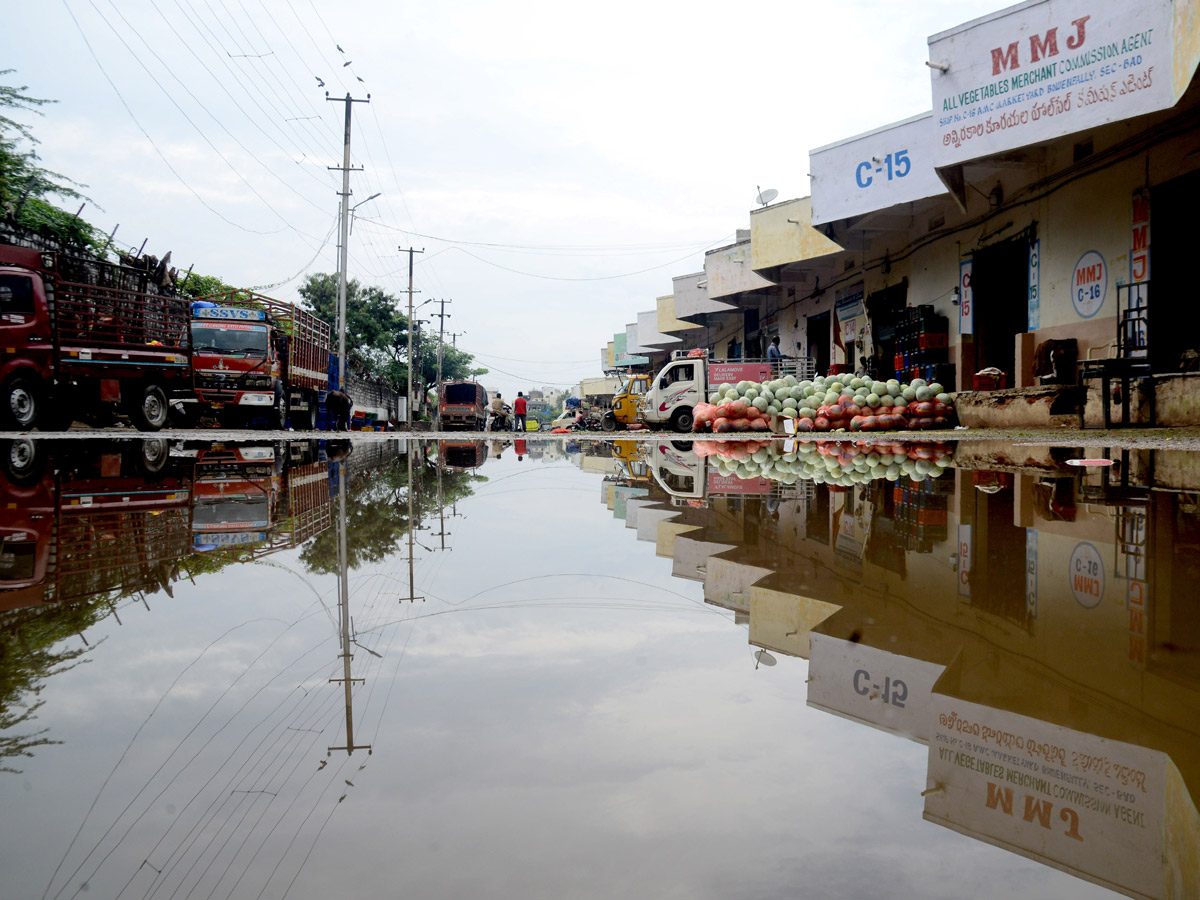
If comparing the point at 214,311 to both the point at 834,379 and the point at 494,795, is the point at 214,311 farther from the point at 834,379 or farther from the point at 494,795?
the point at 494,795

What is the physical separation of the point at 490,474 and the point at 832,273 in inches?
912

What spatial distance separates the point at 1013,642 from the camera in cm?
239

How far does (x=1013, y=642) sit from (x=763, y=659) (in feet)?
2.21

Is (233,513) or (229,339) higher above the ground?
(229,339)

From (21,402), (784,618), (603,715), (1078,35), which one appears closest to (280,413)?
(21,402)

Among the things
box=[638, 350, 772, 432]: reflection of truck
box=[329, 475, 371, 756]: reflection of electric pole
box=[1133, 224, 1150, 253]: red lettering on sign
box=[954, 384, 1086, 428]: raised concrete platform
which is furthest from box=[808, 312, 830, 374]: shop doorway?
box=[329, 475, 371, 756]: reflection of electric pole

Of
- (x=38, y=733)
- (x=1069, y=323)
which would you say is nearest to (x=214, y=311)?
(x=1069, y=323)

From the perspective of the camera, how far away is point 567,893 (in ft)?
3.84

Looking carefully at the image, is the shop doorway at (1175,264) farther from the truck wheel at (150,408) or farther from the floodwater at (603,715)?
the truck wheel at (150,408)

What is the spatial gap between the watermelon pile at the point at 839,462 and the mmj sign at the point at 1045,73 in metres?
5.43

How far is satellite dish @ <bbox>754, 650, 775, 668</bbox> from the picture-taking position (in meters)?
2.22

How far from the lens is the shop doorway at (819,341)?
31.1 meters

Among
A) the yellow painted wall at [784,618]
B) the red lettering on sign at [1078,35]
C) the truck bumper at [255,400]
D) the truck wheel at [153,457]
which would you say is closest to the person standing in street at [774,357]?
the truck bumper at [255,400]

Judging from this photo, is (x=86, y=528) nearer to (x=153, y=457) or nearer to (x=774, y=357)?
(x=153, y=457)
